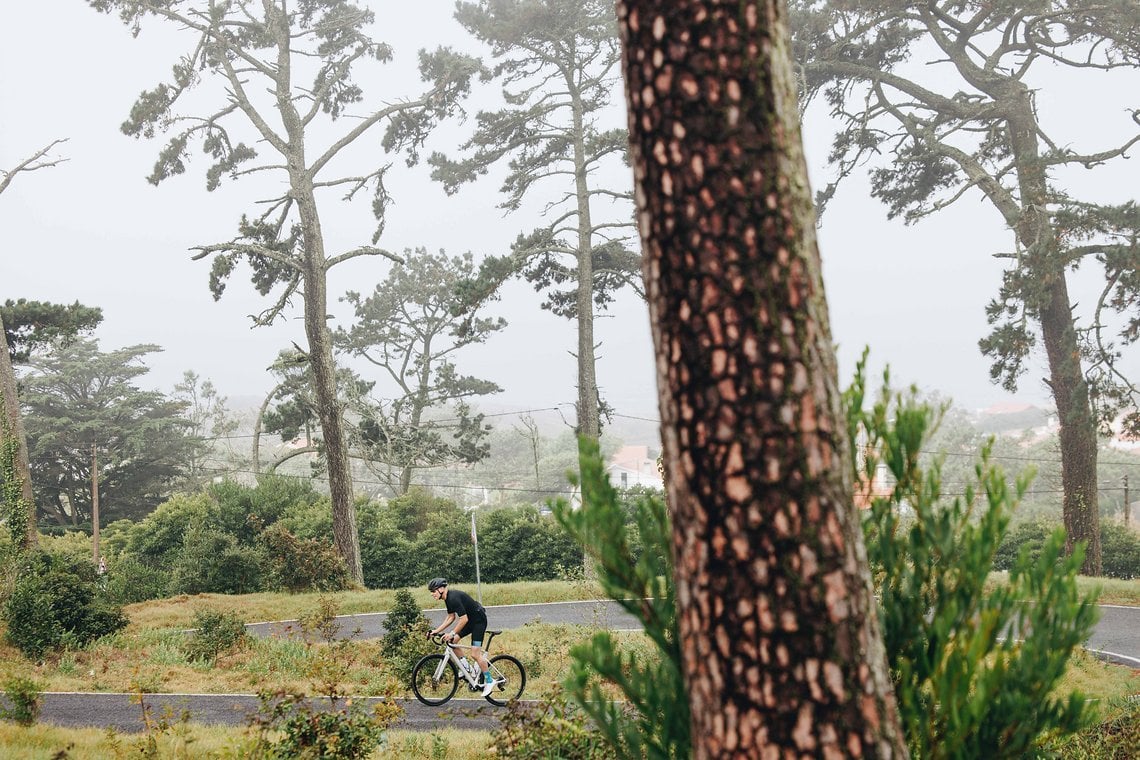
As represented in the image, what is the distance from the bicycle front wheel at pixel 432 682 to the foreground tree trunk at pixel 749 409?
10363 mm

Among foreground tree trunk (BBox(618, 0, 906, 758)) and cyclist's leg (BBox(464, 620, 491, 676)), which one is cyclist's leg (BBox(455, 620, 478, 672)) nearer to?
cyclist's leg (BBox(464, 620, 491, 676))

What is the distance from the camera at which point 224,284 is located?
2362 centimetres

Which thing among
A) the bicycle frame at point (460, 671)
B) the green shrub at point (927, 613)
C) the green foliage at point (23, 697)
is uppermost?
the green shrub at point (927, 613)

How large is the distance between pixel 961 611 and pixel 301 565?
2392cm

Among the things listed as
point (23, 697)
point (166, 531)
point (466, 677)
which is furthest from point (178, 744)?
point (166, 531)

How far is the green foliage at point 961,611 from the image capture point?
321cm

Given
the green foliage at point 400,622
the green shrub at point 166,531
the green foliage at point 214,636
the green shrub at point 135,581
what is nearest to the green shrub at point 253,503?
the green shrub at point 166,531

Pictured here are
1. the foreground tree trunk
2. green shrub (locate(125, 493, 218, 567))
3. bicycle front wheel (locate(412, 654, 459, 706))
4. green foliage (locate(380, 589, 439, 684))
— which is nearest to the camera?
the foreground tree trunk

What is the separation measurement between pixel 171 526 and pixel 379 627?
42.2ft

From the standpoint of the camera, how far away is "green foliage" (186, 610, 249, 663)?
16656 mm

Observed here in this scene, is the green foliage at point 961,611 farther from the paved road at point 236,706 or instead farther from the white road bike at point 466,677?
the white road bike at point 466,677

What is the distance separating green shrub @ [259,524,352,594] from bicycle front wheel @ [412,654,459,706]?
1123cm

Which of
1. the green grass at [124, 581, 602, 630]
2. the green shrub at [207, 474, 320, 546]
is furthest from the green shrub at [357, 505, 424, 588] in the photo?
the green grass at [124, 581, 602, 630]

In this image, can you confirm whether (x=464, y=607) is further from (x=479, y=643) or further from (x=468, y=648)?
(x=468, y=648)
